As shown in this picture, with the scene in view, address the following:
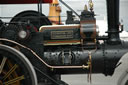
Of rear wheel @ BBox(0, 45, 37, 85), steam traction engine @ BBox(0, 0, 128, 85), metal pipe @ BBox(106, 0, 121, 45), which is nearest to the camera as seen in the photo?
rear wheel @ BBox(0, 45, 37, 85)

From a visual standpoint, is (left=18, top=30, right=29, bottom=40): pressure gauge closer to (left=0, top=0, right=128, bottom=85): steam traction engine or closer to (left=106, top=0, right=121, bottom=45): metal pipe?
(left=0, top=0, right=128, bottom=85): steam traction engine

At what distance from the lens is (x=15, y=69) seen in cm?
426

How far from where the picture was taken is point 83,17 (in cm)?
471

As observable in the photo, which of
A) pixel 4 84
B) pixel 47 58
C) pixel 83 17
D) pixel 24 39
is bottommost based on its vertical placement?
pixel 4 84

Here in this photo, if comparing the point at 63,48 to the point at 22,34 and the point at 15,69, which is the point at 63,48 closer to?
the point at 22,34

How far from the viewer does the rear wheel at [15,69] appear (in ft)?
13.5

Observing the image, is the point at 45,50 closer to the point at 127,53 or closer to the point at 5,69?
the point at 5,69

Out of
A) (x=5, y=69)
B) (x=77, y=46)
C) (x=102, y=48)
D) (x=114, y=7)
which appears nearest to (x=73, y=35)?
(x=77, y=46)

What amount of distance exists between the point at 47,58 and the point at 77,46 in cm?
58

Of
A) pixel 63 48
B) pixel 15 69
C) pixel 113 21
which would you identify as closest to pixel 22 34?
pixel 15 69

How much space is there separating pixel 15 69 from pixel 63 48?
3.13 ft

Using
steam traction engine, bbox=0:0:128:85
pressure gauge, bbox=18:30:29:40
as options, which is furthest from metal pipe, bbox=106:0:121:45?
pressure gauge, bbox=18:30:29:40

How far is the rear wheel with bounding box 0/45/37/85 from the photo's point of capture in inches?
162

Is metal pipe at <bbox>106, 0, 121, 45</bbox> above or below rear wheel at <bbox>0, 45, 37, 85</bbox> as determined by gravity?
above
